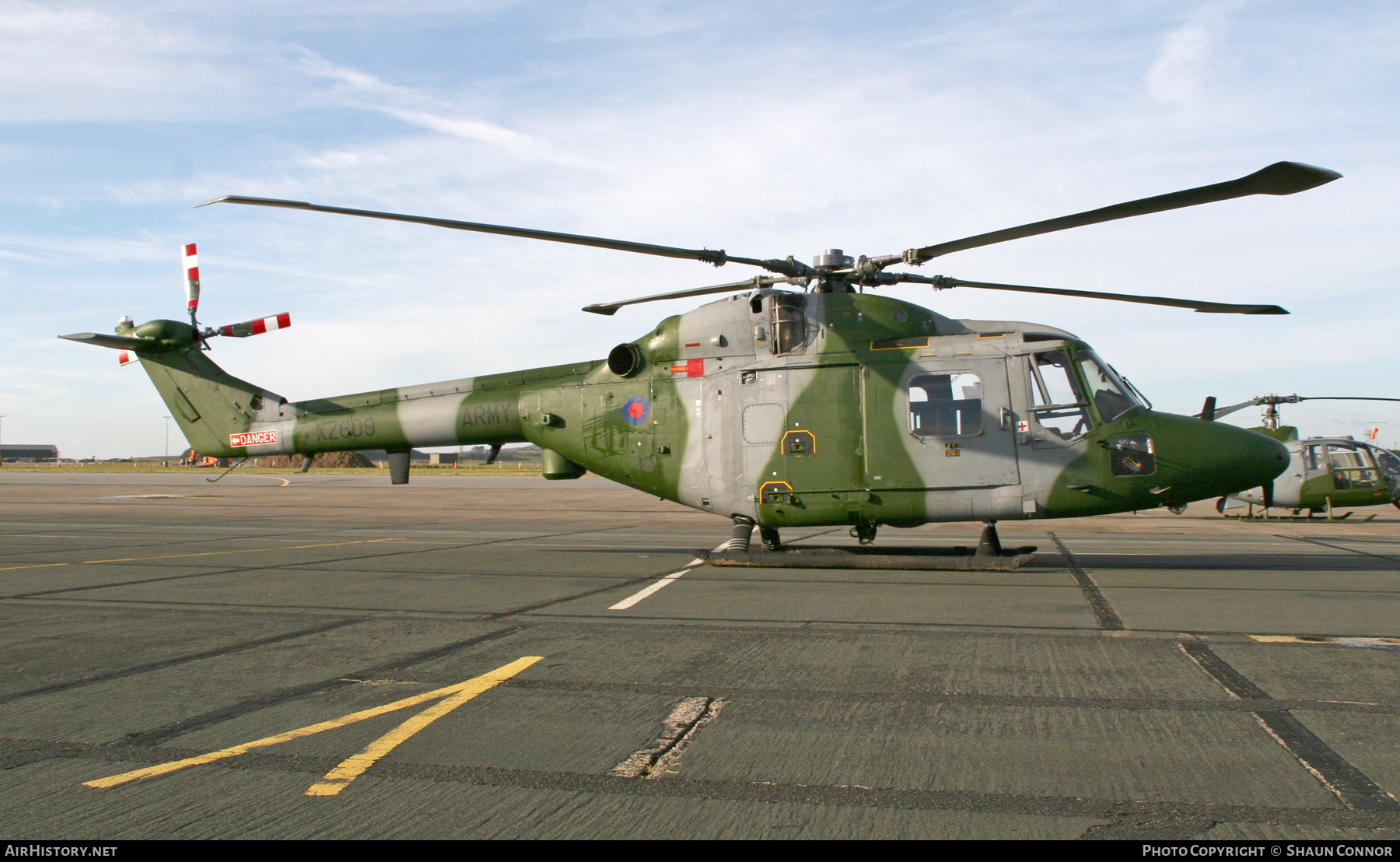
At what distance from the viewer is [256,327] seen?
15.0 metres

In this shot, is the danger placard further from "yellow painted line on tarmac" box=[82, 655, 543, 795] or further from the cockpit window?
the cockpit window

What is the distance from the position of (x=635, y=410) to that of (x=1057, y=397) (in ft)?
18.6

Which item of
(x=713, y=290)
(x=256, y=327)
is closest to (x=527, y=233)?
(x=713, y=290)

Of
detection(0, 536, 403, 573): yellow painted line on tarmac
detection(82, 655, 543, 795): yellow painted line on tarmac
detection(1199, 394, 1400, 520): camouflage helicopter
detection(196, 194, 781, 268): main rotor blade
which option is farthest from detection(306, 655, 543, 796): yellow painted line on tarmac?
detection(1199, 394, 1400, 520): camouflage helicopter

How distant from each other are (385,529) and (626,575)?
36.7ft

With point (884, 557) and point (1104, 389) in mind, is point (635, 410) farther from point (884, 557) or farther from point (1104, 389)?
point (1104, 389)

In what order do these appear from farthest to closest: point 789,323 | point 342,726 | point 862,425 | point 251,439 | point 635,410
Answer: point 251,439
point 635,410
point 789,323
point 862,425
point 342,726

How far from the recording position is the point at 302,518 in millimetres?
24531

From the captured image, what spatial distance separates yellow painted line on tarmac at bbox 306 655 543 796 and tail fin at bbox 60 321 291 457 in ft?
37.1

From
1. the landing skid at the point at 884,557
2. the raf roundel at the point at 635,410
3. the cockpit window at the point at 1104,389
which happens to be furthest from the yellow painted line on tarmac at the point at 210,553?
the cockpit window at the point at 1104,389

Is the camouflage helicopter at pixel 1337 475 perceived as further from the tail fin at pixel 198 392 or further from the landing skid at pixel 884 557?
the tail fin at pixel 198 392

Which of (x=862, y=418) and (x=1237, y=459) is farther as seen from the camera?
(x=862, y=418)

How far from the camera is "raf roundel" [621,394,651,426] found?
41.5 ft

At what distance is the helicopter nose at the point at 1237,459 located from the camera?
10.5m
